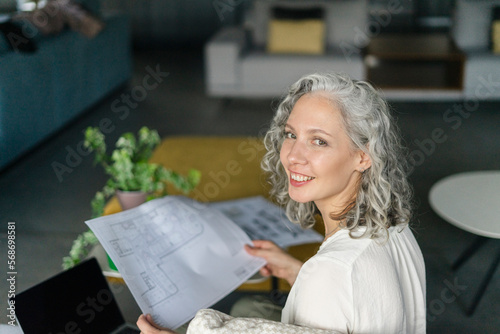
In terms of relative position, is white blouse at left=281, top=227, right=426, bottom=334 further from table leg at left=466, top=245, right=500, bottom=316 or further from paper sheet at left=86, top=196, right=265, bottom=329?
table leg at left=466, top=245, right=500, bottom=316

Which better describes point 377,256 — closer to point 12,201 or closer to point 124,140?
point 124,140

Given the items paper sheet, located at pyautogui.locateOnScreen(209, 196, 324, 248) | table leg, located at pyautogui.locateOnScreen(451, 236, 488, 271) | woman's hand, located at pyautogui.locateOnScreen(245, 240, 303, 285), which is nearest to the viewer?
woman's hand, located at pyautogui.locateOnScreen(245, 240, 303, 285)

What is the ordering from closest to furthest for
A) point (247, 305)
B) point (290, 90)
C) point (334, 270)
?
point (334, 270) < point (290, 90) < point (247, 305)

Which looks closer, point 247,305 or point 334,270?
point 334,270

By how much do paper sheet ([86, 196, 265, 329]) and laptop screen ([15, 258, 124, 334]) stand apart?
3.3 inches

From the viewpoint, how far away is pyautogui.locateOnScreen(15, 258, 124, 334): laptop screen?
1.19 m

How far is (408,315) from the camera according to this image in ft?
4.13

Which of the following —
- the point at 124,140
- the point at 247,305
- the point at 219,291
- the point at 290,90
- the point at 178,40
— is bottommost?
the point at 178,40

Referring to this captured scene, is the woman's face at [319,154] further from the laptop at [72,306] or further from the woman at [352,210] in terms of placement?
the laptop at [72,306]

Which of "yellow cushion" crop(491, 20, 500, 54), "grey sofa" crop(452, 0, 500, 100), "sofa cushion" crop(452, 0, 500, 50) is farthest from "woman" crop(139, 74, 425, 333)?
"sofa cushion" crop(452, 0, 500, 50)

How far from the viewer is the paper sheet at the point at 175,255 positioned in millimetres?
1312

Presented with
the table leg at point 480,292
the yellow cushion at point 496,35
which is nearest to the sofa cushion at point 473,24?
the yellow cushion at point 496,35

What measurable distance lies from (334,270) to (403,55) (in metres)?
4.31

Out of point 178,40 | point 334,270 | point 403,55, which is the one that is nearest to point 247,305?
point 334,270
